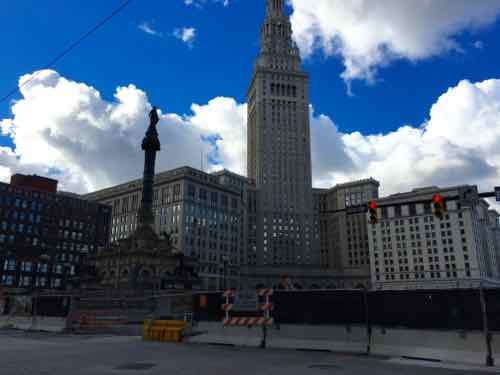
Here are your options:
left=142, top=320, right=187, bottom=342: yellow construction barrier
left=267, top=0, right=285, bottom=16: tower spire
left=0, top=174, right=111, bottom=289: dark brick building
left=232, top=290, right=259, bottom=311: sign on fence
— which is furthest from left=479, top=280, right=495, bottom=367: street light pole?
left=267, top=0, right=285, bottom=16: tower spire

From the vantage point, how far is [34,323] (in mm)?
32000

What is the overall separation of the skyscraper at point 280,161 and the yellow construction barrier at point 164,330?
119 meters

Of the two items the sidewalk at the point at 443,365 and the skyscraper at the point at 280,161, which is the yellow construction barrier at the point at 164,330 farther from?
the skyscraper at the point at 280,161

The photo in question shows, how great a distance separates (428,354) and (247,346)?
27.7 ft

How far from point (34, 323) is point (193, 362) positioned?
21981 millimetres

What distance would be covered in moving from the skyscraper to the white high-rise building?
82.6ft

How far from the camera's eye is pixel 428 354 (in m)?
16.9

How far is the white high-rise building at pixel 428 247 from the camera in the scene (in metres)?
126

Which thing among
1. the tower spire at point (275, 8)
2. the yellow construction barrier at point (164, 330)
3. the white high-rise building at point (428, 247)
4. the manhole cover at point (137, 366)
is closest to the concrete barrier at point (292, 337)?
the yellow construction barrier at point (164, 330)

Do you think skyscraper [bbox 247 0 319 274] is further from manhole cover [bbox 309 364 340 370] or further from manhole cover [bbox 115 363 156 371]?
manhole cover [bbox 115 363 156 371]

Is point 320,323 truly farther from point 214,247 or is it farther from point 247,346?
point 214,247

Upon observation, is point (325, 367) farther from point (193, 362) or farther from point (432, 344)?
point (432, 344)

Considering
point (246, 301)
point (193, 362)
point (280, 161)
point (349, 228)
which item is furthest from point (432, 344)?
point (349, 228)

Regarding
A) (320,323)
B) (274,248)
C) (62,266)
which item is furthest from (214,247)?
(320,323)
